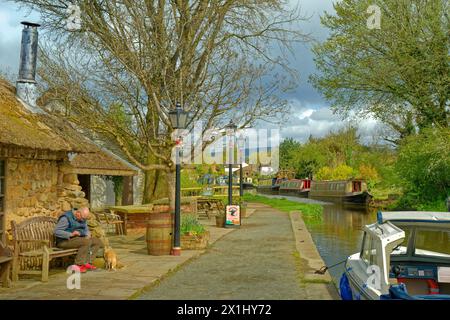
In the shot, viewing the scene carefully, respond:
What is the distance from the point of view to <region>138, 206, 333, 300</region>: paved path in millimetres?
8539

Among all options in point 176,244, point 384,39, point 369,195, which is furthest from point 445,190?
point 176,244

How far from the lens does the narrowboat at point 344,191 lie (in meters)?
48.6

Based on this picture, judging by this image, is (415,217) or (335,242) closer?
(415,217)

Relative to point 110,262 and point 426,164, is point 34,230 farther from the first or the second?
point 426,164

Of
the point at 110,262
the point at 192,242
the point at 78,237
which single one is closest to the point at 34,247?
the point at 78,237

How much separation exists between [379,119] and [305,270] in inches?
800

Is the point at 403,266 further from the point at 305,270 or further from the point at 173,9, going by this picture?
the point at 173,9

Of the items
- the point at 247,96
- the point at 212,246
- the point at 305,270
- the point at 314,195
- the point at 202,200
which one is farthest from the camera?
the point at 314,195

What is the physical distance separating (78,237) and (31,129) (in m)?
2.33

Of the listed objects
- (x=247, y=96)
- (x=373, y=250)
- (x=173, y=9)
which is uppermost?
(x=173, y=9)

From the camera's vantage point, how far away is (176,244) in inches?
505

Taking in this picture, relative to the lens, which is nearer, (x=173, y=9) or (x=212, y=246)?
(x=212, y=246)

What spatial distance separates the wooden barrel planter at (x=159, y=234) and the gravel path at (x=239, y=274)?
960 millimetres

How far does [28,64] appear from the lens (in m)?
12.2
